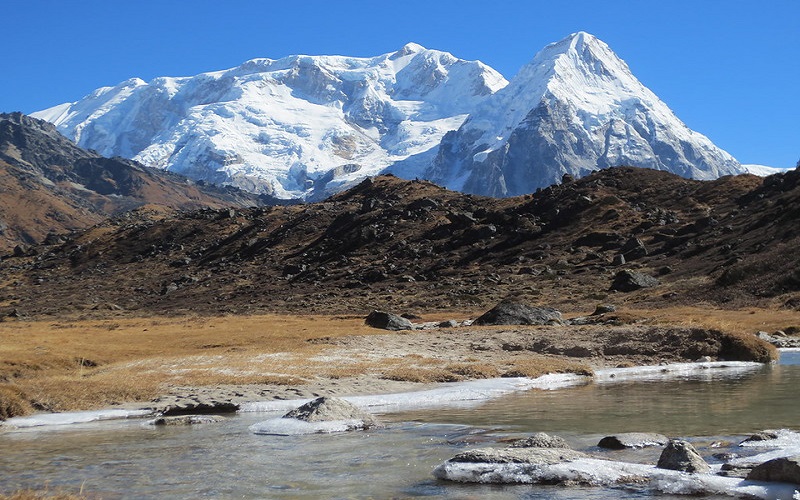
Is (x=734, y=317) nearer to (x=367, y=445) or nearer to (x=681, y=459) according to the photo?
(x=367, y=445)

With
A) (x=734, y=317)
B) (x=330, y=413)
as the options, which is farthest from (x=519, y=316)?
(x=330, y=413)

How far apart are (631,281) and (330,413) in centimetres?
7409

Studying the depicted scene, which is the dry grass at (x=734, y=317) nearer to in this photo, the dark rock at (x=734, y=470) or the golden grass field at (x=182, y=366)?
the golden grass field at (x=182, y=366)

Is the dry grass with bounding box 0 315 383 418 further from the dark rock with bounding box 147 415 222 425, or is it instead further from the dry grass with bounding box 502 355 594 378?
the dry grass with bounding box 502 355 594 378

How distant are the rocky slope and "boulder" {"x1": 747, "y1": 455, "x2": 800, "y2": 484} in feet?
200

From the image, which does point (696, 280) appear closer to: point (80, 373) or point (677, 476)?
point (80, 373)

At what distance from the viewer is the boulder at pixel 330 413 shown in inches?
962

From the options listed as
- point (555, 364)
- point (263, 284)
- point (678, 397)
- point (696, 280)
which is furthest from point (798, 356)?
point (263, 284)

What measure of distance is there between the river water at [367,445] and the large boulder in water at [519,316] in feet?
101

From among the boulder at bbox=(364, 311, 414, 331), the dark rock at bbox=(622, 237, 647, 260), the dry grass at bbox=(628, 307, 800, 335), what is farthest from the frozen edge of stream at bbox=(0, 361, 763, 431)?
the dark rock at bbox=(622, 237, 647, 260)

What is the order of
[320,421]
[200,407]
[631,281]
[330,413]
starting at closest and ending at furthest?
[320,421]
[330,413]
[200,407]
[631,281]

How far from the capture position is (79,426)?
26.0 metres

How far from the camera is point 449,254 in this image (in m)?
130

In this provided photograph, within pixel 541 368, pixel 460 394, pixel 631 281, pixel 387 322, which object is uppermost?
pixel 631 281
